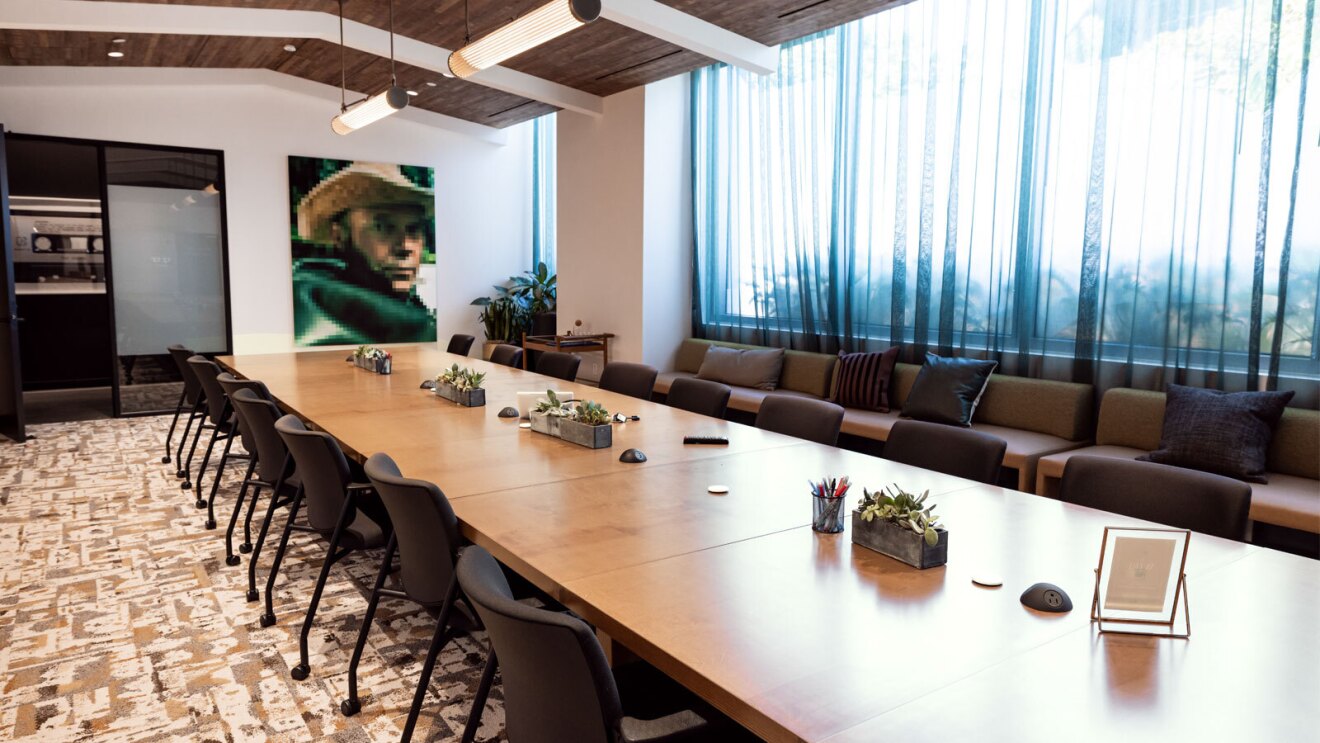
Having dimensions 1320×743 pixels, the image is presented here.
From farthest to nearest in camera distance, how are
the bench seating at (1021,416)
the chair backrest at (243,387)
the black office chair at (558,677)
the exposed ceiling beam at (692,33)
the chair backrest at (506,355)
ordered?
the chair backrest at (506,355), the exposed ceiling beam at (692,33), the bench seating at (1021,416), the chair backrest at (243,387), the black office chair at (558,677)

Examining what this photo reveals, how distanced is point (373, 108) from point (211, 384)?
217cm

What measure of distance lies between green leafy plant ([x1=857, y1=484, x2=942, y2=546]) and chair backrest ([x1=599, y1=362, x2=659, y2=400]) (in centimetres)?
296

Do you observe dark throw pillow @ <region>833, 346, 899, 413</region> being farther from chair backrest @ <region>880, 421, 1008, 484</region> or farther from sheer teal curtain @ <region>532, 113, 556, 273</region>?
sheer teal curtain @ <region>532, 113, 556, 273</region>

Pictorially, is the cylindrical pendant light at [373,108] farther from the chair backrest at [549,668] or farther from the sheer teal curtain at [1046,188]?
the chair backrest at [549,668]

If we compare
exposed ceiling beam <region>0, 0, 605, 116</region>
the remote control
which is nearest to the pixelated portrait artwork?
exposed ceiling beam <region>0, 0, 605, 116</region>

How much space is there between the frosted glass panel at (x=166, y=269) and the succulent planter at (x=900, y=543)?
819cm

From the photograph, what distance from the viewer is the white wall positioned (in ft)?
25.2

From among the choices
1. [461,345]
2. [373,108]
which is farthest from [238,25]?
[461,345]

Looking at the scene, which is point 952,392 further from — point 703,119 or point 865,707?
point 865,707

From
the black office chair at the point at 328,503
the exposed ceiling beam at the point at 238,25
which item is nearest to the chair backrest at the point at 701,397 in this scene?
Answer: the black office chair at the point at 328,503

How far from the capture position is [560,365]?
5.93 m

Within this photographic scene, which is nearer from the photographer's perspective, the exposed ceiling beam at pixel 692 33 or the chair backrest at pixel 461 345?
the exposed ceiling beam at pixel 692 33

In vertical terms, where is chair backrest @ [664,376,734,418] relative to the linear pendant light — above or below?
below

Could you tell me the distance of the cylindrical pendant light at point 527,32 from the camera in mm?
3312
